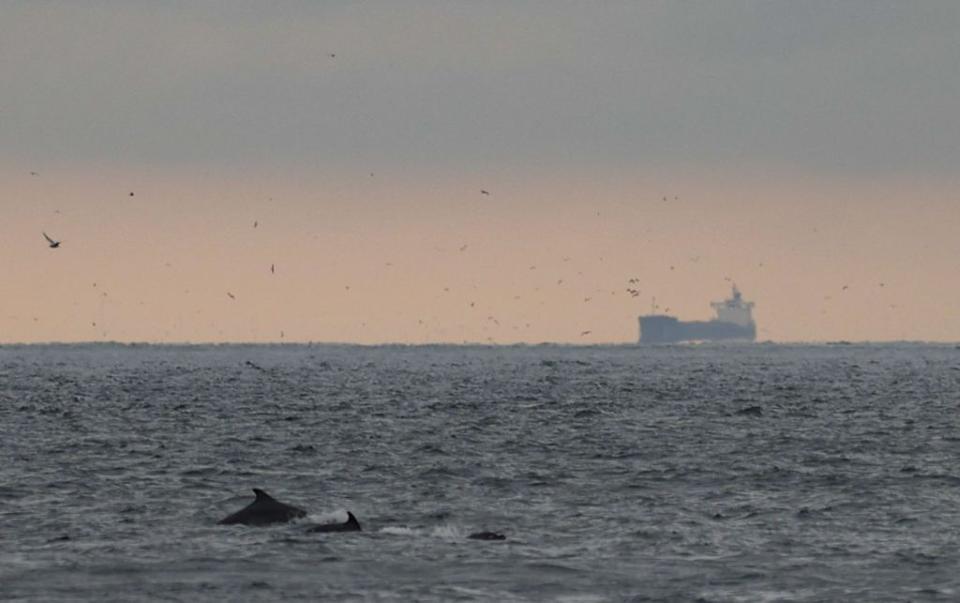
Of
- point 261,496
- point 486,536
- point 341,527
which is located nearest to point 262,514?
point 261,496

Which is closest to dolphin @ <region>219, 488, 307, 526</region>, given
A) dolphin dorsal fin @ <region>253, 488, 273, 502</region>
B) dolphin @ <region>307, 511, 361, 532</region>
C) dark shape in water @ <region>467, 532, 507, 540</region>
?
dolphin dorsal fin @ <region>253, 488, 273, 502</region>

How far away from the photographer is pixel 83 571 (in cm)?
3319

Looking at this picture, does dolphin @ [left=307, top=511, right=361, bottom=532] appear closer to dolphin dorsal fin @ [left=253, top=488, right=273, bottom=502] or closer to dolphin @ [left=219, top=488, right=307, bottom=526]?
dolphin @ [left=219, top=488, right=307, bottom=526]

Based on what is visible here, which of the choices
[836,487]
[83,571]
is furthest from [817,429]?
[83,571]

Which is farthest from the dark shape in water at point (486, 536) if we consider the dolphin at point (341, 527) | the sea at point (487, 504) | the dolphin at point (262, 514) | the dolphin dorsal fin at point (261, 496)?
the dolphin dorsal fin at point (261, 496)

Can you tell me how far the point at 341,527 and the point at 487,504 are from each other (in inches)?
273

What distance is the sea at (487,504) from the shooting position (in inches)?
1273

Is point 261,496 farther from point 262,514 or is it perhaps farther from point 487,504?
point 487,504

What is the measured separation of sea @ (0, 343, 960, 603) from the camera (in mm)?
32344

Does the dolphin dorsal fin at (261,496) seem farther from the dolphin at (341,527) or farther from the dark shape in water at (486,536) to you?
the dark shape in water at (486,536)

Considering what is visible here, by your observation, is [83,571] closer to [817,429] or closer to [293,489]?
[293,489]

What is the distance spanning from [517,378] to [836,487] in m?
126

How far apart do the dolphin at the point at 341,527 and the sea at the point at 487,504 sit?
29 cm

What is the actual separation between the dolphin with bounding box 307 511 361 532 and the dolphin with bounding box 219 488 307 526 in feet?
5.26
